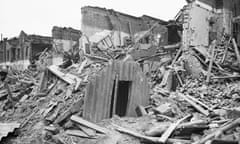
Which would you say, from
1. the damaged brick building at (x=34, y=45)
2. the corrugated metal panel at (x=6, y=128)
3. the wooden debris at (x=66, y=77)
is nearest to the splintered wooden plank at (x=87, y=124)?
the corrugated metal panel at (x=6, y=128)

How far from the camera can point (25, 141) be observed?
7379 mm

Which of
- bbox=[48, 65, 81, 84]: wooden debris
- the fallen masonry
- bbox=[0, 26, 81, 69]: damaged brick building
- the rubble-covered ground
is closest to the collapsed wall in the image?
the fallen masonry

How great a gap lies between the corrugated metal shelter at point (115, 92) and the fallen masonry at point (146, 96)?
1.3 inches

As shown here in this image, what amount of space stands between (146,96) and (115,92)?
1479mm

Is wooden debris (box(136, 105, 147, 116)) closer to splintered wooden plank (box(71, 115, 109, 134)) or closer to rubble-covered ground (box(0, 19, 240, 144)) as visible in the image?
→ rubble-covered ground (box(0, 19, 240, 144))

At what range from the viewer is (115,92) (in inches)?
325

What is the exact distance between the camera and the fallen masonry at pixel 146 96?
6.62 metres

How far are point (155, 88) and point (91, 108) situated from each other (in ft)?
16.5

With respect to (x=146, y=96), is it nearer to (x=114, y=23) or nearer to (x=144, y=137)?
(x=144, y=137)

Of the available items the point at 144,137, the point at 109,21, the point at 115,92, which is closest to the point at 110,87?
the point at 115,92

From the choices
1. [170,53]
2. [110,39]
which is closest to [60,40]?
[110,39]

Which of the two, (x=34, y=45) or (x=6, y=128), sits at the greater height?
(x=34, y=45)

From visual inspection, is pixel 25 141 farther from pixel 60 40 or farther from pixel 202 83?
pixel 60 40

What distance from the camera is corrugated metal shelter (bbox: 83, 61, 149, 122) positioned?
7.79m
